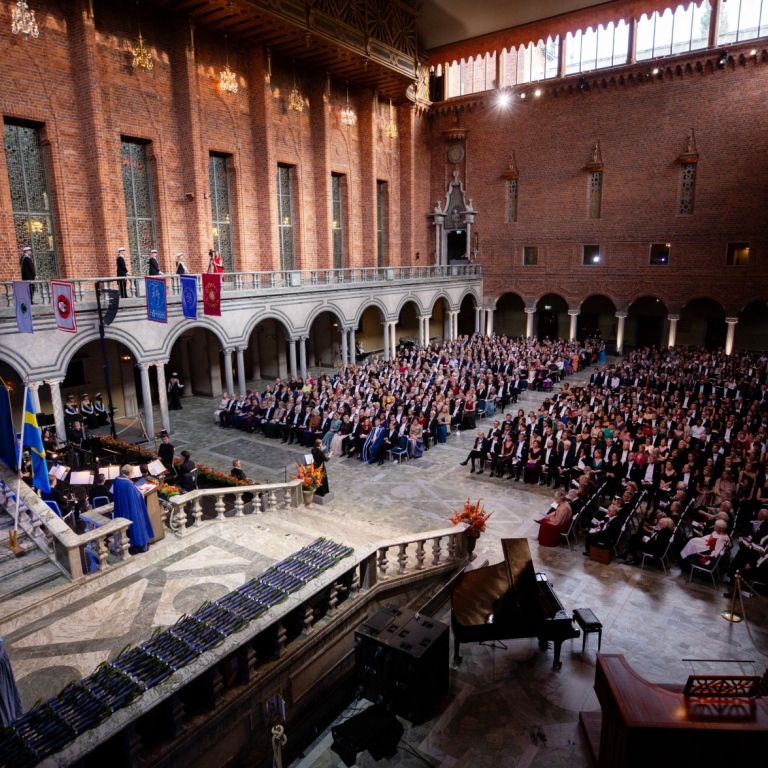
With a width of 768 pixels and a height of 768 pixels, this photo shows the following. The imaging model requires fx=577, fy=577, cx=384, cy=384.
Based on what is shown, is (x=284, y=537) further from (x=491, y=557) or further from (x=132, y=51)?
(x=132, y=51)

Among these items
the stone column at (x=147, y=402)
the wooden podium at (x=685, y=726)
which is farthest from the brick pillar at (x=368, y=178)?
the wooden podium at (x=685, y=726)

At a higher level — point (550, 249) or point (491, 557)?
point (550, 249)

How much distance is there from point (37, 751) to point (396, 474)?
1105cm

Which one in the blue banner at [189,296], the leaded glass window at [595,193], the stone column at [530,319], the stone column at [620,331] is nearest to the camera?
the blue banner at [189,296]

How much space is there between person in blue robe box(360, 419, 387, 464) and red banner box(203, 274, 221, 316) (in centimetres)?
589

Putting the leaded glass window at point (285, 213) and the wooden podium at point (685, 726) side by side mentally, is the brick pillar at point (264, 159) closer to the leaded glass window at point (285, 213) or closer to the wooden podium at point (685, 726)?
the leaded glass window at point (285, 213)

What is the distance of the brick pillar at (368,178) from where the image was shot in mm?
30703

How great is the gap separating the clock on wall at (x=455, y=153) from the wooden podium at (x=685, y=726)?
Result: 115 ft

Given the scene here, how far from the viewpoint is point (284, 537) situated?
345 inches

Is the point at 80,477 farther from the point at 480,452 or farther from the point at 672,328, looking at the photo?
the point at 672,328

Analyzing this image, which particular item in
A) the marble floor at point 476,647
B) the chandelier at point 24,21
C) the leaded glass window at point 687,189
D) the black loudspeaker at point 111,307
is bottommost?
the marble floor at point 476,647

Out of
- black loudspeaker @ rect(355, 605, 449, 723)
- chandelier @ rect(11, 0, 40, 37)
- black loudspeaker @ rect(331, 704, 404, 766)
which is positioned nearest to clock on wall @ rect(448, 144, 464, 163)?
chandelier @ rect(11, 0, 40, 37)

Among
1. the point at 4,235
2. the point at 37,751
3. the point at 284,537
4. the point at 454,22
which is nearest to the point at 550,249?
the point at 454,22

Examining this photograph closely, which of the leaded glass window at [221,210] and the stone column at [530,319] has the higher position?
the leaded glass window at [221,210]
